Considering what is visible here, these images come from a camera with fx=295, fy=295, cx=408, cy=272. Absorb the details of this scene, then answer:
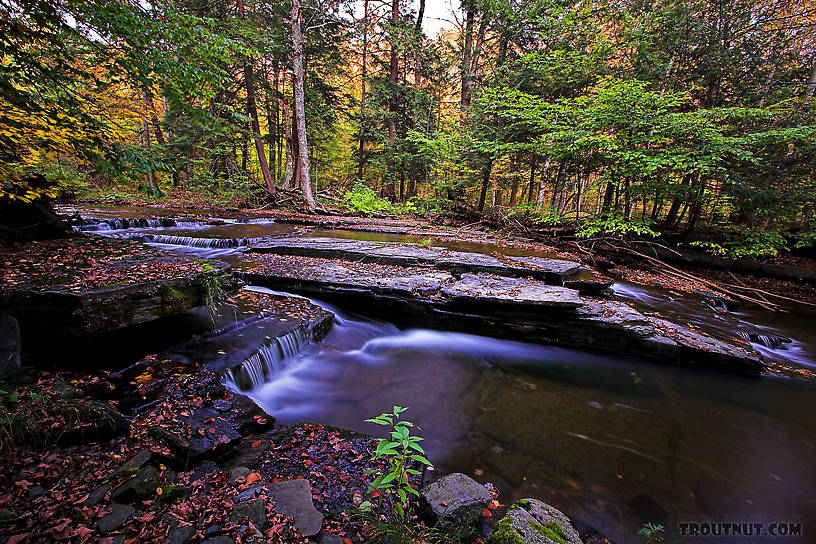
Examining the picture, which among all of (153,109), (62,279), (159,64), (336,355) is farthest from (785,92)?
(153,109)

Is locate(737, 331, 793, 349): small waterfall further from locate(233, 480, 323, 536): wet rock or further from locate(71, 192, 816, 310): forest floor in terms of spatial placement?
locate(233, 480, 323, 536): wet rock

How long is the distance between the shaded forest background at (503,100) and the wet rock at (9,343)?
1.55 m

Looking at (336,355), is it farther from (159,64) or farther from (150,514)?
(159,64)

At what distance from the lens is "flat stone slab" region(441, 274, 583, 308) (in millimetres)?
4457

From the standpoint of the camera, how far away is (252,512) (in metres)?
1.60

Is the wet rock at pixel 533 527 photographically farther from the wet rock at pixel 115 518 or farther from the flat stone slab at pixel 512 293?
the flat stone slab at pixel 512 293

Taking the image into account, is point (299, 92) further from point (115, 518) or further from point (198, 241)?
point (115, 518)

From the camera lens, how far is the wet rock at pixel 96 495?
157 centimetres

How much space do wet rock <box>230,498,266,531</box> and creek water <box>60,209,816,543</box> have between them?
1.46 metres

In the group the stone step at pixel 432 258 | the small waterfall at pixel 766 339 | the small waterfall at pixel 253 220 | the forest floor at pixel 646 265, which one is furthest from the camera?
the small waterfall at pixel 253 220

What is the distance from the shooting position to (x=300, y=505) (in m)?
1.72

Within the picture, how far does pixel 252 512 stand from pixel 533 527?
62.4 inches

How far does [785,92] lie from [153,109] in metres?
30.4

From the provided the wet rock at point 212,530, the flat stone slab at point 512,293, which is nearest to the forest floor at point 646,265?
the flat stone slab at point 512,293
